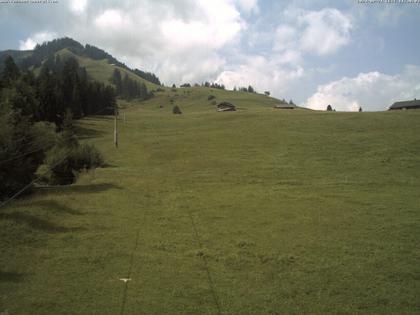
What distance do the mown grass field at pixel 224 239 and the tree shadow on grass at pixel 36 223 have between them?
153 mm

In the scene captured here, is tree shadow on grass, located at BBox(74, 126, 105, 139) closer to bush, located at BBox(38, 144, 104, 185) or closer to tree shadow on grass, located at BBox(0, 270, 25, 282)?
bush, located at BBox(38, 144, 104, 185)

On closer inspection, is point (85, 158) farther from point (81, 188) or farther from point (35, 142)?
point (81, 188)

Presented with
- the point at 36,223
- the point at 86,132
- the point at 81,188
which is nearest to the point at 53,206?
the point at 36,223

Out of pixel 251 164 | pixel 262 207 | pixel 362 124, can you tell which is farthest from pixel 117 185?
pixel 362 124

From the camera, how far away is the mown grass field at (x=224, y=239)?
16.0m

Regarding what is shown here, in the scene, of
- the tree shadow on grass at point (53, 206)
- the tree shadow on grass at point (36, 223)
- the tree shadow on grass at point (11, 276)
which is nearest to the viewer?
the tree shadow on grass at point (11, 276)

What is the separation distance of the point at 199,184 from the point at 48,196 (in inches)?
573

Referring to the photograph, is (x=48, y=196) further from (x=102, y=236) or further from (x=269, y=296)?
(x=269, y=296)

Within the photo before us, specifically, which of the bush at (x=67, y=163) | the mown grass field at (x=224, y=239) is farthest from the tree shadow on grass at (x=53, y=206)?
the bush at (x=67, y=163)

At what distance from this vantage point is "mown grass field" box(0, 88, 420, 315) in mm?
15969

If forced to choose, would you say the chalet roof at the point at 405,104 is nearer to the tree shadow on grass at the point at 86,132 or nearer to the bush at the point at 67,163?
the tree shadow on grass at the point at 86,132

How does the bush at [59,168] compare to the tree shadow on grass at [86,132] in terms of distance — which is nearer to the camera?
the bush at [59,168]

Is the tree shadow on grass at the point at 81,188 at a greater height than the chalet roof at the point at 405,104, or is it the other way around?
the chalet roof at the point at 405,104

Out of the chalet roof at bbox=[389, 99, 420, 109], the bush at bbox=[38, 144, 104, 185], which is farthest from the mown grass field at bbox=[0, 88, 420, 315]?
the chalet roof at bbox=[389, 99, 420, 109]
